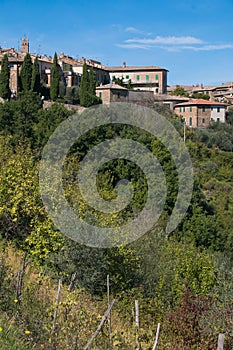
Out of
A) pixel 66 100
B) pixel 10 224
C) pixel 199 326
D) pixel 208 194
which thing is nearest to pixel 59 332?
pixel 199 326

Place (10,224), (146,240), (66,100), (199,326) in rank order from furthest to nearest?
1. (66,100)
2. (146,240)
3. (10,224)
4. (199,326)

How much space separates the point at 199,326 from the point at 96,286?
8.01 ft

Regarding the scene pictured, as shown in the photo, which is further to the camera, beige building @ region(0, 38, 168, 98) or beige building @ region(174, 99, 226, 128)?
beige building @ region(0, 38, 168, 98)

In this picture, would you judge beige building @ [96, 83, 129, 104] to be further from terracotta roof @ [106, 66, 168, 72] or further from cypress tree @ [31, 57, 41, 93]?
terracotta roof @ [106, 66, 168, 72]

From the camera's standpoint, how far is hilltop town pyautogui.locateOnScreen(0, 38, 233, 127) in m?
44.6

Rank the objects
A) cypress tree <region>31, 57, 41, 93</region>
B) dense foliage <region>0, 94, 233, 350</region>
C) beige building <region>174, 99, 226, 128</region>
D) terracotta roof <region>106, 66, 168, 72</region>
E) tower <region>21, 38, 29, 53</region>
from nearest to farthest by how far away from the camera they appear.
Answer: dense foliage <region>0, 94, 233, 350</region>
cypress tree <region>31, 57, 41, 93</region>
beige building <region>174, 99, 226, 128</region>
terracotta roof <region>106, 66, 168, 72</region>
tower <region>21, 38, 29, 53</region>

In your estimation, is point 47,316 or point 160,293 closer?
point 47,316

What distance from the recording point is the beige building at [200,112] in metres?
50.3

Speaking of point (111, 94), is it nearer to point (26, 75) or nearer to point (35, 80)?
point (35, 80)

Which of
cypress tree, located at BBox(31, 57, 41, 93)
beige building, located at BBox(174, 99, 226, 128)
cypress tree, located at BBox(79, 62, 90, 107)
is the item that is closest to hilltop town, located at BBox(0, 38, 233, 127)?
beige building, located at BBox(174, 99, 226, 128)

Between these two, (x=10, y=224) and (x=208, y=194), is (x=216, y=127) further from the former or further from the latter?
(x=10, y=224)

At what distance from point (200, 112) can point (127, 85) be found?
26.0 feet

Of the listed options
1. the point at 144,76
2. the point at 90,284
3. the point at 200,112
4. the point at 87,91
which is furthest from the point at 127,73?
the point at 90,284

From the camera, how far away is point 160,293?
36.9 feet
